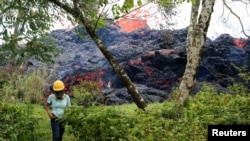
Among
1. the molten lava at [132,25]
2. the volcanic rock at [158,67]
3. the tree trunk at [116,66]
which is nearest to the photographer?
the tree trunk at [116,66]

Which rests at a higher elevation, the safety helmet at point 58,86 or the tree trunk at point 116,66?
the tree trunk at point 116,66

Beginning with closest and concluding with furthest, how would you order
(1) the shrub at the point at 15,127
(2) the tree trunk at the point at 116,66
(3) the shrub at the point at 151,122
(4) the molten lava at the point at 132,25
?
(3) the shrub at the point at 151,122 < (1) the shrub at the point at 15,127 < (2) the tree trunk at the point at 116,66 < (4) the molten lava at the point at 132,25

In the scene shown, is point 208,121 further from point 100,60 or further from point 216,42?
point 100,60

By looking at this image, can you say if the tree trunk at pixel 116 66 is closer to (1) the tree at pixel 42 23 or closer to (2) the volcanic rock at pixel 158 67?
(1) the tree at pixel 42 23

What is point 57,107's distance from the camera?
7914 mm

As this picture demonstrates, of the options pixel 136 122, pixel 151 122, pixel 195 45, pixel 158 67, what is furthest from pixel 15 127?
pixel 158 67

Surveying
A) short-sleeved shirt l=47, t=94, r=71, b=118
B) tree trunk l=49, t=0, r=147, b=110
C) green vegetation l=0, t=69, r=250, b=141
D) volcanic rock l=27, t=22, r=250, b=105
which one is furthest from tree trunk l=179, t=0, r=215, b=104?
volcanic rock l=27, t=22, r=250, b=105

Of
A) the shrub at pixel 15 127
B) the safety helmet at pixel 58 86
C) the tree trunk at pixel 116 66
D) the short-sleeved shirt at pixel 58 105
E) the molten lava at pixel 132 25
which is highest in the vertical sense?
the molten lava at pixel 132 25

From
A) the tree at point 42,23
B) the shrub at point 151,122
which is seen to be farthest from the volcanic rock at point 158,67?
the shrub at point 151,122

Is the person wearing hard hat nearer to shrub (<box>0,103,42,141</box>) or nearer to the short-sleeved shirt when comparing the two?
the short-sleeved shirt

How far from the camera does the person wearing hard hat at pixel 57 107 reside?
7.84 metres

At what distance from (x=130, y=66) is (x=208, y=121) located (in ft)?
60.5

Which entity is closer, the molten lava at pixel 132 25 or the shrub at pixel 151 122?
the shrub at pixel 151 122

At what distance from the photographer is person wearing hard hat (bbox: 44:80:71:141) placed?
784cm
